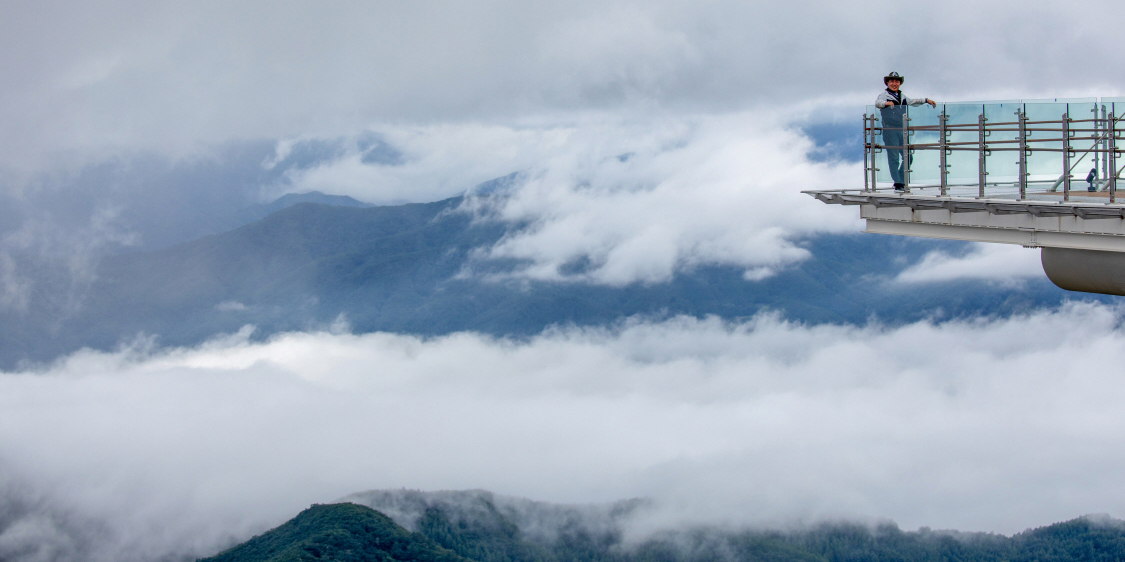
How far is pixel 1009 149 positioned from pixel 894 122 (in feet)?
10.2

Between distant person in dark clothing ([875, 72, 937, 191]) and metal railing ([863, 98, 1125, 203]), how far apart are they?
0.09 feet

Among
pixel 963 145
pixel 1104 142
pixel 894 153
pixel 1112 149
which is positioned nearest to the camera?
pixel 1112 149

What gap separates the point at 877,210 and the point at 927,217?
4.74ft

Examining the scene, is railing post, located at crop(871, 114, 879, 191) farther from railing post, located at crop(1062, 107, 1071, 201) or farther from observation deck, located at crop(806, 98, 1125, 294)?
railing post, located at crop(1062, 107, 1071, 201)

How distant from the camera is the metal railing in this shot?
19766mm

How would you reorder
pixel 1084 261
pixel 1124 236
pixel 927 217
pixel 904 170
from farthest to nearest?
1. pixel 904 170
2. pixel 927 217
3. pixel 1084 261
4. pixel 1124 236

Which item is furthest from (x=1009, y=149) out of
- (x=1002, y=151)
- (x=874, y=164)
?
(x=874, y=164)

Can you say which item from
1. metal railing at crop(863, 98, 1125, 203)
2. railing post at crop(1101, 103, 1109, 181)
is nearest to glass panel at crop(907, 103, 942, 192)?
metal railing at crop(863, 98, 1125, 203)

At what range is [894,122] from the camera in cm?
2298

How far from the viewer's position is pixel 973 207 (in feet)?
65.3

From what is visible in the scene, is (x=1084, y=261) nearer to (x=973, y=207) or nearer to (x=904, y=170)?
(x=973, y=207)

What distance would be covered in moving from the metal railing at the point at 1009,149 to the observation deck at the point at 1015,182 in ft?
0.08

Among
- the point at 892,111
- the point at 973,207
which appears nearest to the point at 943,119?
the point at 892,111

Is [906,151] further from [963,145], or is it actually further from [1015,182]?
[1015,182]
